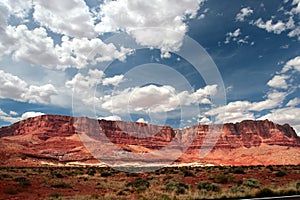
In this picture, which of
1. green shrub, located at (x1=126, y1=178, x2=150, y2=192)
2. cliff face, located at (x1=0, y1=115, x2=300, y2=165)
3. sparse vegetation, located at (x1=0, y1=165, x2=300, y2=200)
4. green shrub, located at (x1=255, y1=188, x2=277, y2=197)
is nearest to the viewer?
green shrub, located at (x1=255, y1=188, x2=277, y2=197)

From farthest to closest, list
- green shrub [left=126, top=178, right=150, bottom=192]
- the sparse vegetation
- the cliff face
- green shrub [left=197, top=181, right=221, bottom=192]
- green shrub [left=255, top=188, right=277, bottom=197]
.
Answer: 1. the cliff face
2. green shrub [left=126, top=178, right=150, bottom=192]
3. green shrub [left=197, top=181, right=221, bottom=192]
4. the sparse vegetation
5. green shrub [left=255, top=188, right=277, bottom=197]

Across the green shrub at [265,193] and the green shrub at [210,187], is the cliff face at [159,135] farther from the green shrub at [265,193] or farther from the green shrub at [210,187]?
the green shrub at [265,193]

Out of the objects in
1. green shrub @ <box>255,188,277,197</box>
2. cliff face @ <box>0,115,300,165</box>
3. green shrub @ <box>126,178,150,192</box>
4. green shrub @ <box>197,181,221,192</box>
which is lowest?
green shrub @ <box>126,178,150,192</box>

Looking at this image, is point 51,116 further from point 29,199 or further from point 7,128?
point 29,199

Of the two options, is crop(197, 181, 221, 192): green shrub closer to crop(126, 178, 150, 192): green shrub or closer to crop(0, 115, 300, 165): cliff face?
crop(126, 178, 150, 192): green shrub

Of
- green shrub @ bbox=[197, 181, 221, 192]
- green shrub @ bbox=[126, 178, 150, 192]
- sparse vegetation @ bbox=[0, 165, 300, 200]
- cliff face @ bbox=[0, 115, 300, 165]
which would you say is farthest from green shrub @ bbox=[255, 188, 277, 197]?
→ cliff face @ bbox=[0, 115, 300, 165]

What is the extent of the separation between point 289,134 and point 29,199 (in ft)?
586

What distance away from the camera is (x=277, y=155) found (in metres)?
105

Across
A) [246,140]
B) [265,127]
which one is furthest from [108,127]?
[265,127]

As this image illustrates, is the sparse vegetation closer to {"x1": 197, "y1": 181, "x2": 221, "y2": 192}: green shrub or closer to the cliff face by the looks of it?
{"x1": 197, "y1": 181, "x2": 221, "y2": 192}: green shrub

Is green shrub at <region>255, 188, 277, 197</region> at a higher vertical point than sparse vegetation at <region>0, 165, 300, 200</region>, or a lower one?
higher

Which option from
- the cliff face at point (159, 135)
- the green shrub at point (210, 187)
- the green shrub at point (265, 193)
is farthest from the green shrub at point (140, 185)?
the cliff face at point (159, 135)

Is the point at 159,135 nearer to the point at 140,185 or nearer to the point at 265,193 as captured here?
the point at 140,185

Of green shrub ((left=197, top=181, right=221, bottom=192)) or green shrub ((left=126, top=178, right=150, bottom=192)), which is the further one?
green shrub ((left=126, top=178, right=150, bottom=192))
